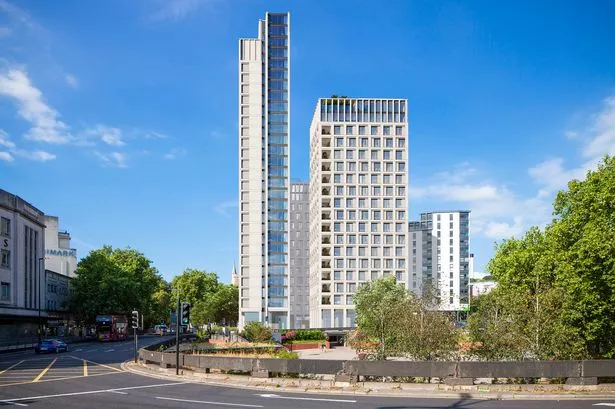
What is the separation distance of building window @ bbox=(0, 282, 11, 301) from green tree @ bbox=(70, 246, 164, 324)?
82.2 feet

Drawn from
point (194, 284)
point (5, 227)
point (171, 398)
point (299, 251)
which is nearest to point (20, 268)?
point (5, 227)

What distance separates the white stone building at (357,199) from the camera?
113 metres

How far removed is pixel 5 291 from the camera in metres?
70.2

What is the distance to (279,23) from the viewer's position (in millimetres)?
116812

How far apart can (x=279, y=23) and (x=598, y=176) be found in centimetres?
9165

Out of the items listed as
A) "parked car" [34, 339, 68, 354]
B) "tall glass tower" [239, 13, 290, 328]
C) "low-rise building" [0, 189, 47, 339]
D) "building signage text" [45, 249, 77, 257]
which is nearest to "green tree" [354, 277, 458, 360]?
"parked car" [34, 339, 68, 354]

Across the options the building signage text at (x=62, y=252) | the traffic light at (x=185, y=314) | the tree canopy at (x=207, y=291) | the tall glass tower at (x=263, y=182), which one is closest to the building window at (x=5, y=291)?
the building signage text at (x=62, y=252)

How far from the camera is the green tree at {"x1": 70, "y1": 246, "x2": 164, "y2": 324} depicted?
96938 mm

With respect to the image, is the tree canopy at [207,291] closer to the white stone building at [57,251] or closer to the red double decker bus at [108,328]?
the white stone building at [57,251]

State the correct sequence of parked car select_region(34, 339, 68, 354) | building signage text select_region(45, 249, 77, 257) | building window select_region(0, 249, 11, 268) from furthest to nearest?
1. building signage text select_region(45, 249, 77, 257)
2. building window select_region(0, 249, 11, 268)
3. parked car select_region(34, 339, 68, 354)

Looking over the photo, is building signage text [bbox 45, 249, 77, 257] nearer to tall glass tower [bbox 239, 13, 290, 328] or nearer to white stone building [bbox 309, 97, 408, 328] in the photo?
tall glass tower [bbox 239, 13, 290, 328]

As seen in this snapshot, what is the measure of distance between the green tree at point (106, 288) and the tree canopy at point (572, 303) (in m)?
78.1

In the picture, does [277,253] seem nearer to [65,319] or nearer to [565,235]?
[65,319]

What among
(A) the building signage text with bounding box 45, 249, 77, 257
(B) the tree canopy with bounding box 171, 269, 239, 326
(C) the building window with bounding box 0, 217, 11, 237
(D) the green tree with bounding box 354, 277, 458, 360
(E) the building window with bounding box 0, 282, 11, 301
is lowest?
(B) the tree canopy with bounding box 171, 269, 239, 326
